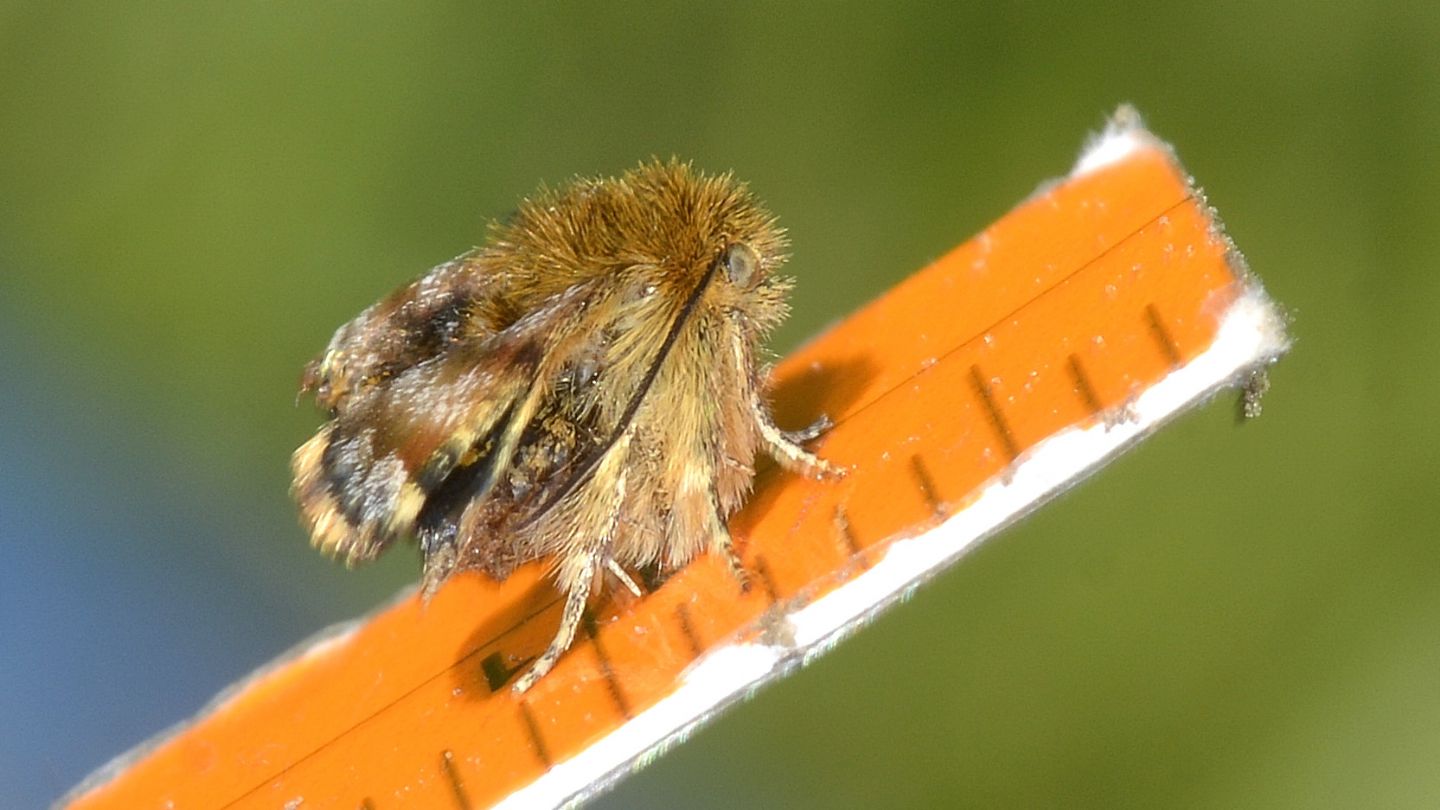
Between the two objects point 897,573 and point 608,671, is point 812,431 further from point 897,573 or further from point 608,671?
point 608,671

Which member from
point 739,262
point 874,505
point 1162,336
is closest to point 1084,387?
point 1162,336

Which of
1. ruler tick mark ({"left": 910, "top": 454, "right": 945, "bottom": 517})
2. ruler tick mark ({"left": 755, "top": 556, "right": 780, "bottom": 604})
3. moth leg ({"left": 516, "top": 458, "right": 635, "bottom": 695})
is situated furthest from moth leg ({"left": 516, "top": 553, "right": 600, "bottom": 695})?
ruler tick mark ({"left": 910, "top": 454, "right": 945, "bottom": 517})

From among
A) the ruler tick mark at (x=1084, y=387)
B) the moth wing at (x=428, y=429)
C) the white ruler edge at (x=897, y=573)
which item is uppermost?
the moth wing at (x=428, y=429)

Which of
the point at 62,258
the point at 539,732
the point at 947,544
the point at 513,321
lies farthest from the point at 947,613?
the point at 62,258

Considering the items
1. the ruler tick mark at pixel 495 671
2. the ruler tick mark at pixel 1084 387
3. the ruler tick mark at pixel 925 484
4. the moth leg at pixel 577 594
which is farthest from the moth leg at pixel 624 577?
the ruler tick mark at pixel 1084 387

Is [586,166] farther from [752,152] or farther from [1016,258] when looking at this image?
[1016,258]

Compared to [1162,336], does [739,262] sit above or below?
above

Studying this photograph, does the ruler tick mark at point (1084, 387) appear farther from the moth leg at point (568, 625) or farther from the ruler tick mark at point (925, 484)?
the moth leg at point (568, 625)
